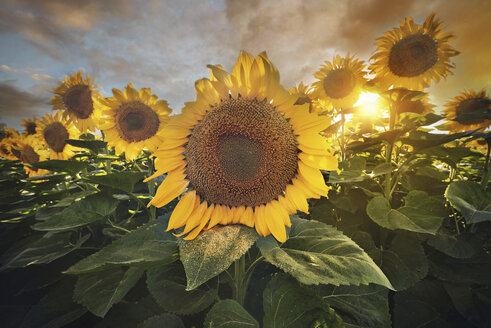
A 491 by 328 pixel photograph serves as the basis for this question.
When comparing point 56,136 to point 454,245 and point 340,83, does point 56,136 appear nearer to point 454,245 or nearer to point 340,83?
point 340,83

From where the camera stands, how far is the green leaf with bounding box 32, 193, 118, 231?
117 cm

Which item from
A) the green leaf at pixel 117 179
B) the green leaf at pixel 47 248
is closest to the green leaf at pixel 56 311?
the green leaf at pixel 47 248

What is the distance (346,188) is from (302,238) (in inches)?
38.4

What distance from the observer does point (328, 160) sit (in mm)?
879

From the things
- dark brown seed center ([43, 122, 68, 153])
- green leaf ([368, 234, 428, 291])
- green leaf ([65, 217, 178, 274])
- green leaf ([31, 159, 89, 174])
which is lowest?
green leaf ([368, 234, 428, 291])

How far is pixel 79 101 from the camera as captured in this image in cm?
297

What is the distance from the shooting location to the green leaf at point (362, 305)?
964 mm

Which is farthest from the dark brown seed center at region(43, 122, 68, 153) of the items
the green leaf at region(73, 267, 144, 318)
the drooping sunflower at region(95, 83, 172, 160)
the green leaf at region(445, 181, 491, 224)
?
the green leaf at region(445, 181, 491, 224)

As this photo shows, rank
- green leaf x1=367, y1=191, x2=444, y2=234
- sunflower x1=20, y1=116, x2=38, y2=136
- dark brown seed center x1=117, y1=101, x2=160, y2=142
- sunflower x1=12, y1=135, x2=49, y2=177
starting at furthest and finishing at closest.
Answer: sunflower x1=20, y1=116, x2=38, y2=136 < sunflower x1=12, y1=135, x2=49, y2=177 < dark brown seed center x1=117, y1=101, x2=160, y2=142 < green leaf x1=367, y1=191, x2=444, y2=234

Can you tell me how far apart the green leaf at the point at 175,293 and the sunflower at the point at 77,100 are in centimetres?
248

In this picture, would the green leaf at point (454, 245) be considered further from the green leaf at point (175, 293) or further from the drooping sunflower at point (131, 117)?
the drooping sunflower at point (131, 117)

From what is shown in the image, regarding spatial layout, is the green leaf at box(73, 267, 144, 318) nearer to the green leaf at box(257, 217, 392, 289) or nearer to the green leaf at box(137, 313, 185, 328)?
the green leaf at box(137, 313, 185, 328)

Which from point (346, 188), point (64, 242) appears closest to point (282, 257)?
point (346, 188)

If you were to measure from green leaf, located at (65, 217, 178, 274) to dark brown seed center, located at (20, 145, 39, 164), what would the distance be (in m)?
4.39
